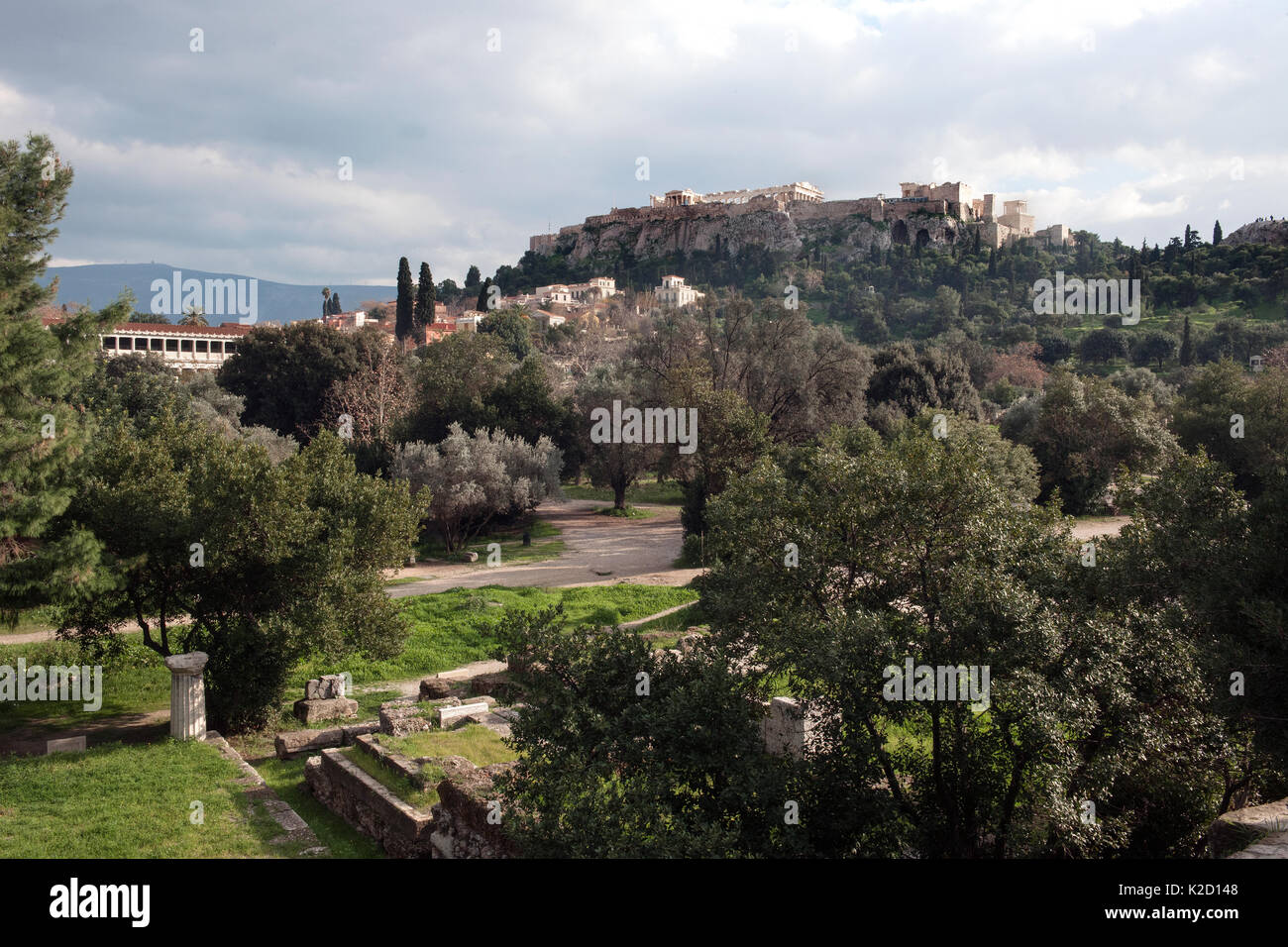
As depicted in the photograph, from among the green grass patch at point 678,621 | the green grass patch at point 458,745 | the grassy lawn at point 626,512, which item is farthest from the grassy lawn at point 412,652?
the grassy lawn at point 626,512

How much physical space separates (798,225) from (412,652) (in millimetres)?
128365

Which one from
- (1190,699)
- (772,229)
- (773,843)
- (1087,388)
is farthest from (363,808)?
(772,229)

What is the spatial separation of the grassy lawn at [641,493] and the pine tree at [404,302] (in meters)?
26.6

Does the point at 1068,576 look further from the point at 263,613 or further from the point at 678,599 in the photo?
the point at 678,599

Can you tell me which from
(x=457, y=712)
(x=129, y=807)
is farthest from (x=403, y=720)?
(x=129, y=807)

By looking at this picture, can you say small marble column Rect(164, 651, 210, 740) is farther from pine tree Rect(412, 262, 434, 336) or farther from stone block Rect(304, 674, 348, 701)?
pine tree Rect(412, 262, 434, 336)

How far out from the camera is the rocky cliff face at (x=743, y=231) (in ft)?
411

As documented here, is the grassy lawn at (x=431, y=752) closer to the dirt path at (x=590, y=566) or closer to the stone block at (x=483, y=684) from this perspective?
the stone block at (x=483, y=684)

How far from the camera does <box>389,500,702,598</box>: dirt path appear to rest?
24547 mm

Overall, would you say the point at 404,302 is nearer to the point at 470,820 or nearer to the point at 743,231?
the point at 470,820

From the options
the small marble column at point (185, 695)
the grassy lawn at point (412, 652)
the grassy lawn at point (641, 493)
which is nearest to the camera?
the small marble column at point (185, 695)

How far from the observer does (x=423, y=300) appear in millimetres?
64562

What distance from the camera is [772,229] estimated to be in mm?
133250
